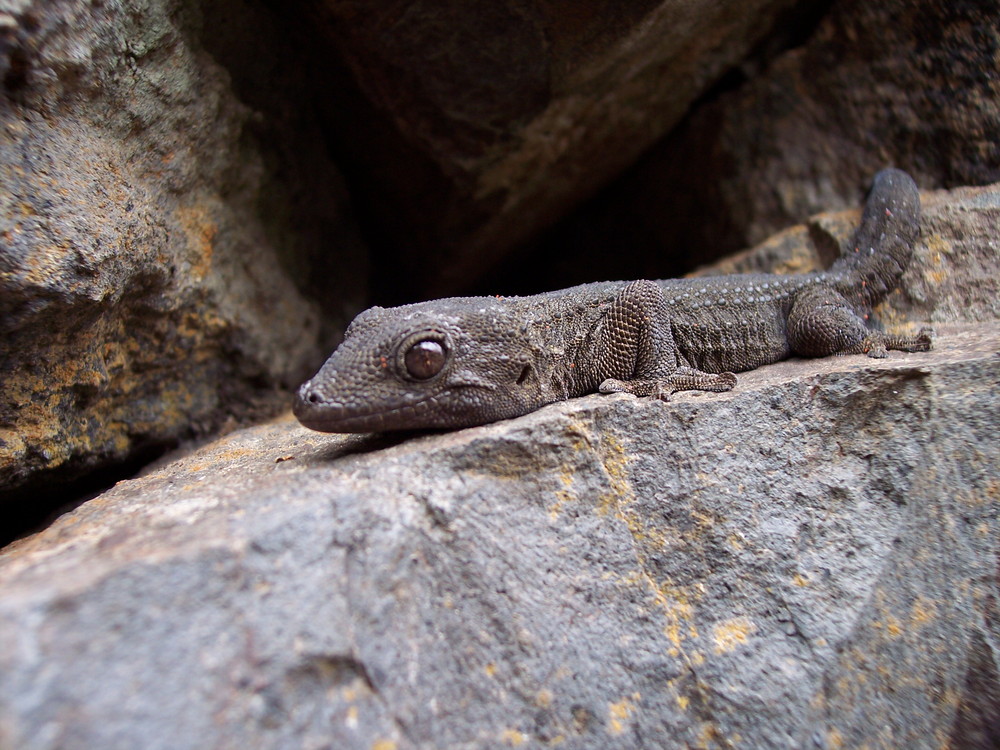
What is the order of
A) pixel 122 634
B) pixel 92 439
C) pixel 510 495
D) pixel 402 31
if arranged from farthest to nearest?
pixel 402 31, pixel 92 439, pixel 510 495, pixel 122 634

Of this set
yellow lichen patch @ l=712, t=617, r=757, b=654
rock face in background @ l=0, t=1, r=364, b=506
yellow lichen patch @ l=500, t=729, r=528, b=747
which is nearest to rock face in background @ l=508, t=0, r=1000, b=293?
rock face in background @ l=0, t=1, r=364, b=506

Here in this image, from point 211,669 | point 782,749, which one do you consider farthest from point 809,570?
point 211,669

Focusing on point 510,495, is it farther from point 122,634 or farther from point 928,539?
point 928,539

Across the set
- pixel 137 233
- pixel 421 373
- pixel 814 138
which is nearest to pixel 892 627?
pixel 421 373

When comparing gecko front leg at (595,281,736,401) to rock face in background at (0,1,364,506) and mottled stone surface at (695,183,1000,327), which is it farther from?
rock face in background at (0,1,364,506)

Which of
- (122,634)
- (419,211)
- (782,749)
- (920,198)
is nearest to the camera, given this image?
(122,634)

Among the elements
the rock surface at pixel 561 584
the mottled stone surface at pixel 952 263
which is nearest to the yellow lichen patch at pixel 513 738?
the rock surface at pixel 561 584
